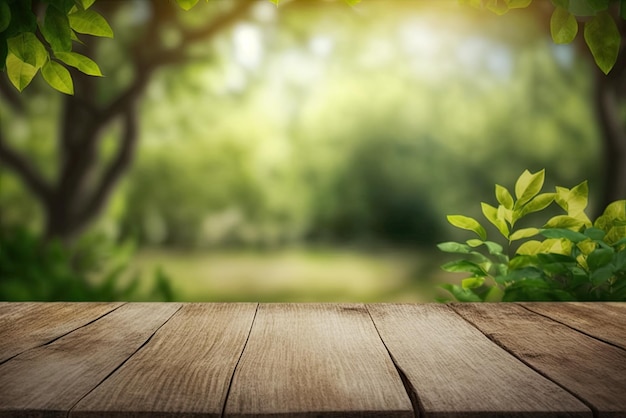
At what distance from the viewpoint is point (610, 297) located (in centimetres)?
189

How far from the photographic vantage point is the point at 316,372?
0.84 metres

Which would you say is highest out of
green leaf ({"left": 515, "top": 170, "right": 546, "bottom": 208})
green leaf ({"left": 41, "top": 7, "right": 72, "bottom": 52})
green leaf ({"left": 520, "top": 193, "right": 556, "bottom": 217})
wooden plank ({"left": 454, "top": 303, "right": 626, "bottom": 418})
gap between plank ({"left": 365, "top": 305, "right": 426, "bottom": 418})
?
green leaf ({"left": 41, "top": 7, "right": 72, "bottom": 52})

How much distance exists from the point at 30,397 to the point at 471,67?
124 inches

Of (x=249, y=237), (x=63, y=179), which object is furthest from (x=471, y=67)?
(x=63, y=179)

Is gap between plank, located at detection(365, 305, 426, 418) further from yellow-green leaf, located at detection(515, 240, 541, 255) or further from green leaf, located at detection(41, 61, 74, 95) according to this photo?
yellow-green leaf, located at detection(515, 240, 541, 255)

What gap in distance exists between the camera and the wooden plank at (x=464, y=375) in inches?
27.5

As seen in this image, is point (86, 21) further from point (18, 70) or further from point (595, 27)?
point (595, 27)

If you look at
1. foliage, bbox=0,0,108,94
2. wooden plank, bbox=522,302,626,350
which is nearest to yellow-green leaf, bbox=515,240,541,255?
wooden plank, bbox=522,302,626,350

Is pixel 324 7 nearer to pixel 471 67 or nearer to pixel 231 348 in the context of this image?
pixel 471 67

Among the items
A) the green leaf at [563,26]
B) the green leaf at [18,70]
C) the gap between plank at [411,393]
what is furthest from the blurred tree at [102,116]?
the gap between plank at [411,393]

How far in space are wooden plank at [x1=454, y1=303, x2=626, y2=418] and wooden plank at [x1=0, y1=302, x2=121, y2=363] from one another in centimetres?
75

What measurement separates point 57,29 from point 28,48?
0.06m

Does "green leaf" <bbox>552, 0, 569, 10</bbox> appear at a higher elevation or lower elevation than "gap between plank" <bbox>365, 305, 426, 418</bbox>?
higher

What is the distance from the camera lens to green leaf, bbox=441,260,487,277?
1771 mm
